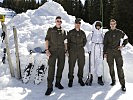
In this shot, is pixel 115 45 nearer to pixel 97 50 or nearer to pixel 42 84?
pixel 97 50

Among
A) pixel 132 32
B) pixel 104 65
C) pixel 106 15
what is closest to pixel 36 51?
pixel 104 65

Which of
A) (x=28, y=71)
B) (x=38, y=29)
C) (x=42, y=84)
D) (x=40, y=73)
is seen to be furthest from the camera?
(x=38, y=29)

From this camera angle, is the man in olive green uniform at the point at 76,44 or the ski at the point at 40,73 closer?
the man in olive green uniform at the point at 76,44

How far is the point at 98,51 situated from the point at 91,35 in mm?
543

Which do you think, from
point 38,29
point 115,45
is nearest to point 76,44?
point 115,45

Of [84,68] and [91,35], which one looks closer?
[91,35]

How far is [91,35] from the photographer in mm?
9570

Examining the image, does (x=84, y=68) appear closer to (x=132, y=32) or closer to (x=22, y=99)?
(x=22, y=99)

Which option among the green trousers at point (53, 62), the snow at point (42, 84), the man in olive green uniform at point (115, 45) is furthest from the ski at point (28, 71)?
the man in olive green uniform at point (115, 45)

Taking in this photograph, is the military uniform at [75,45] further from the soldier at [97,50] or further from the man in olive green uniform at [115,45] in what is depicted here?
the man in olive green uniform at [115,45]

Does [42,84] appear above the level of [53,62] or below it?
below

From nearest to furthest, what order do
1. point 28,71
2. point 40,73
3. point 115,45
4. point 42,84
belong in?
point 115,45 < point 42,84 < point 40,73 < point 28,71

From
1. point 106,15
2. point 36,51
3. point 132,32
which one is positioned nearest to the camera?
point 36,51

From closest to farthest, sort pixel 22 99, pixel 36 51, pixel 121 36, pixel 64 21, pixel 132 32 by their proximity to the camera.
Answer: pixel 22 99 < pixel 121 36 < pixel 36 51 < pixel 64 21 < pixel 132 32
